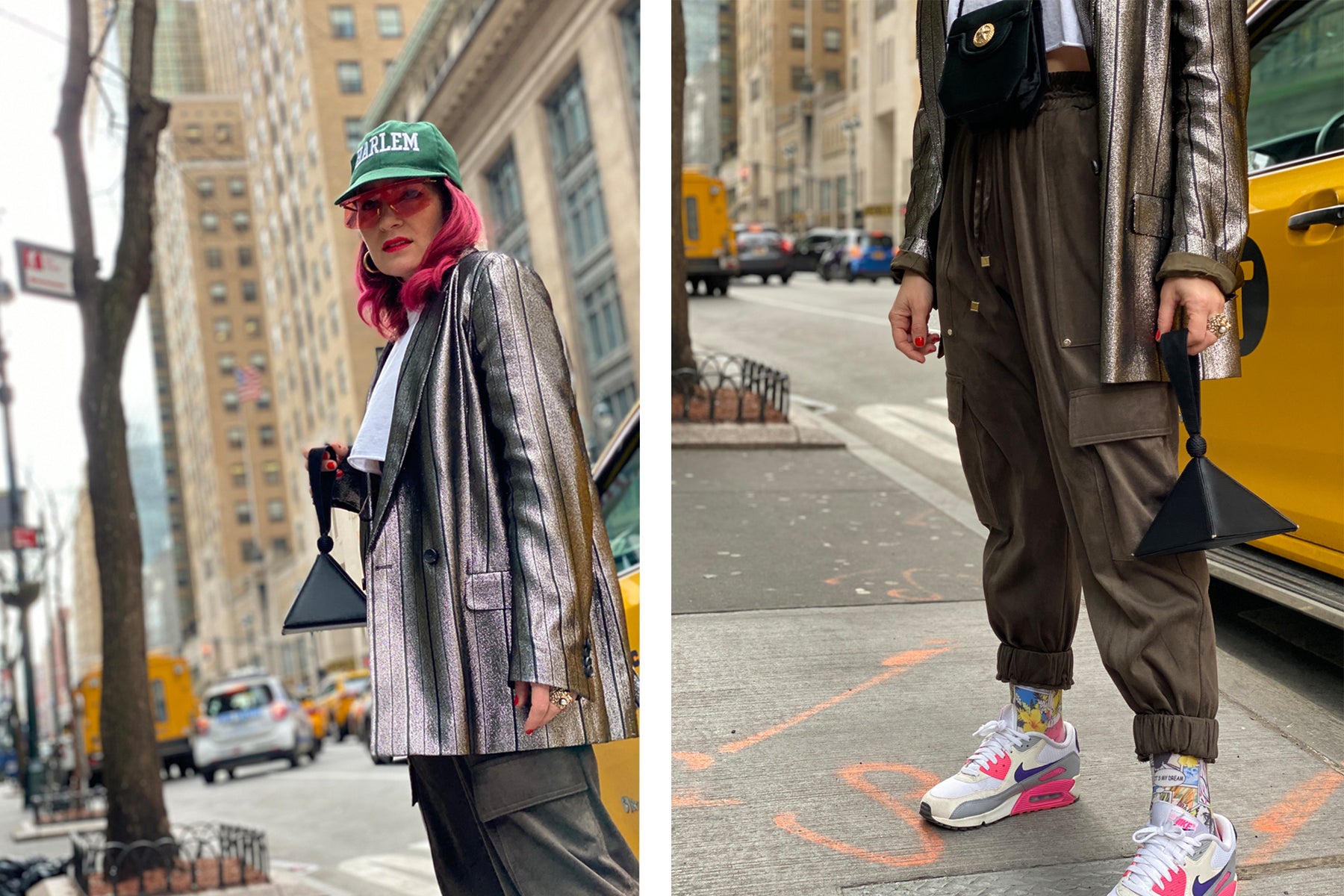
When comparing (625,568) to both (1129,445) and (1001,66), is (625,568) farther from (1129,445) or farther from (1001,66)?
(1001,66)

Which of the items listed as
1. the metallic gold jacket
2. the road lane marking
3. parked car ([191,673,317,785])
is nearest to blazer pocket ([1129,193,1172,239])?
the metallic gold jacket

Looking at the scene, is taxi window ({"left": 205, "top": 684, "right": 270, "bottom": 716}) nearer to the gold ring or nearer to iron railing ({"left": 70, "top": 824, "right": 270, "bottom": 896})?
iron railing ({"left": 70, "top": 824, "right": 270, "bottom": 896})

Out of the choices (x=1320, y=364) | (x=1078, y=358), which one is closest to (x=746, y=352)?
(x=1320, y=364)

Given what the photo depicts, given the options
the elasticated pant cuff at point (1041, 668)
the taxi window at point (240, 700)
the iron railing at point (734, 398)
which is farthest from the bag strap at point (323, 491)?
the taxi window at point (240, 700)

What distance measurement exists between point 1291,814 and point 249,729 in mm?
24514

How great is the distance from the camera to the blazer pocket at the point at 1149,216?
2207 millimetres

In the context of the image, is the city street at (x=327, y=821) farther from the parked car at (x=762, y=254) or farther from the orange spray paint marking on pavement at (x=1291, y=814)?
the parked car at (x=762, y=254)

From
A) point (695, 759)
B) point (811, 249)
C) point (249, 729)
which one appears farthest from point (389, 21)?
point (695, 759)

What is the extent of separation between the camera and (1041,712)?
2.70 meters

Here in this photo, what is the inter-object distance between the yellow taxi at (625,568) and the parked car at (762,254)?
2692 centimetres

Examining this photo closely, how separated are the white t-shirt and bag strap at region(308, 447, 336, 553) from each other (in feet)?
0.20

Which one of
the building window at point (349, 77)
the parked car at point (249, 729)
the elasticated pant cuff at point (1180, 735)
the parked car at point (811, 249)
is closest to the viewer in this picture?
the elasticated pant cuff at point (1180, 735)

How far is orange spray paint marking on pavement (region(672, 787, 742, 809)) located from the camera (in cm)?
267

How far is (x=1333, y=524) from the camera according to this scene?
3.19 meters
